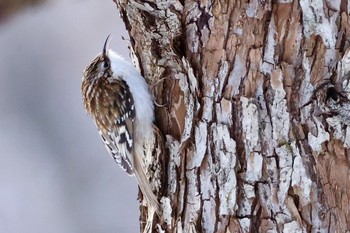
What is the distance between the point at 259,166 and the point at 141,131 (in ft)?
1.71

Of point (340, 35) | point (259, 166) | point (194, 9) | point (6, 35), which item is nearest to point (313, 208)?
point (259, 166)

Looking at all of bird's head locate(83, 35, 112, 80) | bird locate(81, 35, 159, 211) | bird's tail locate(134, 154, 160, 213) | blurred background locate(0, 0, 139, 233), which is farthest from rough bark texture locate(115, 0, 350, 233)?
blurred background locate(0, 0, 139, 233)

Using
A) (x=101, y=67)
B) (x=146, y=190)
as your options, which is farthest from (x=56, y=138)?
(x=146, y=190)

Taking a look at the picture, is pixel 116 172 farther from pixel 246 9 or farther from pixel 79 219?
pixel 246 9

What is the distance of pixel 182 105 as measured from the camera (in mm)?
1868

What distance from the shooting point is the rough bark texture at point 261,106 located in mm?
1647

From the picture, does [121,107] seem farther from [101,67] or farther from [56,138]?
[56,138]

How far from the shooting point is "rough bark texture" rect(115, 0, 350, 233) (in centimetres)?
165

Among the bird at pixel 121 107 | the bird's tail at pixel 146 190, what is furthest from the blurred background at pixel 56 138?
the bird's tail at pixel 146 190

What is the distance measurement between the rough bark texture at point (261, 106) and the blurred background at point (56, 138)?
2173 mm

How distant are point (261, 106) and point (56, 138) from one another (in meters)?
2.48

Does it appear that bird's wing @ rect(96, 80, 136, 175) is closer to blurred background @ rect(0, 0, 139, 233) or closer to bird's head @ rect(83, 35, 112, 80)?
bird's head @ rect(83, 35, 112, 80)

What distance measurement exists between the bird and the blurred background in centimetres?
141

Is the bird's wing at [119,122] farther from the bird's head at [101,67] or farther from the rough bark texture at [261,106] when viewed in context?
the rough bark texture at [261,106]
